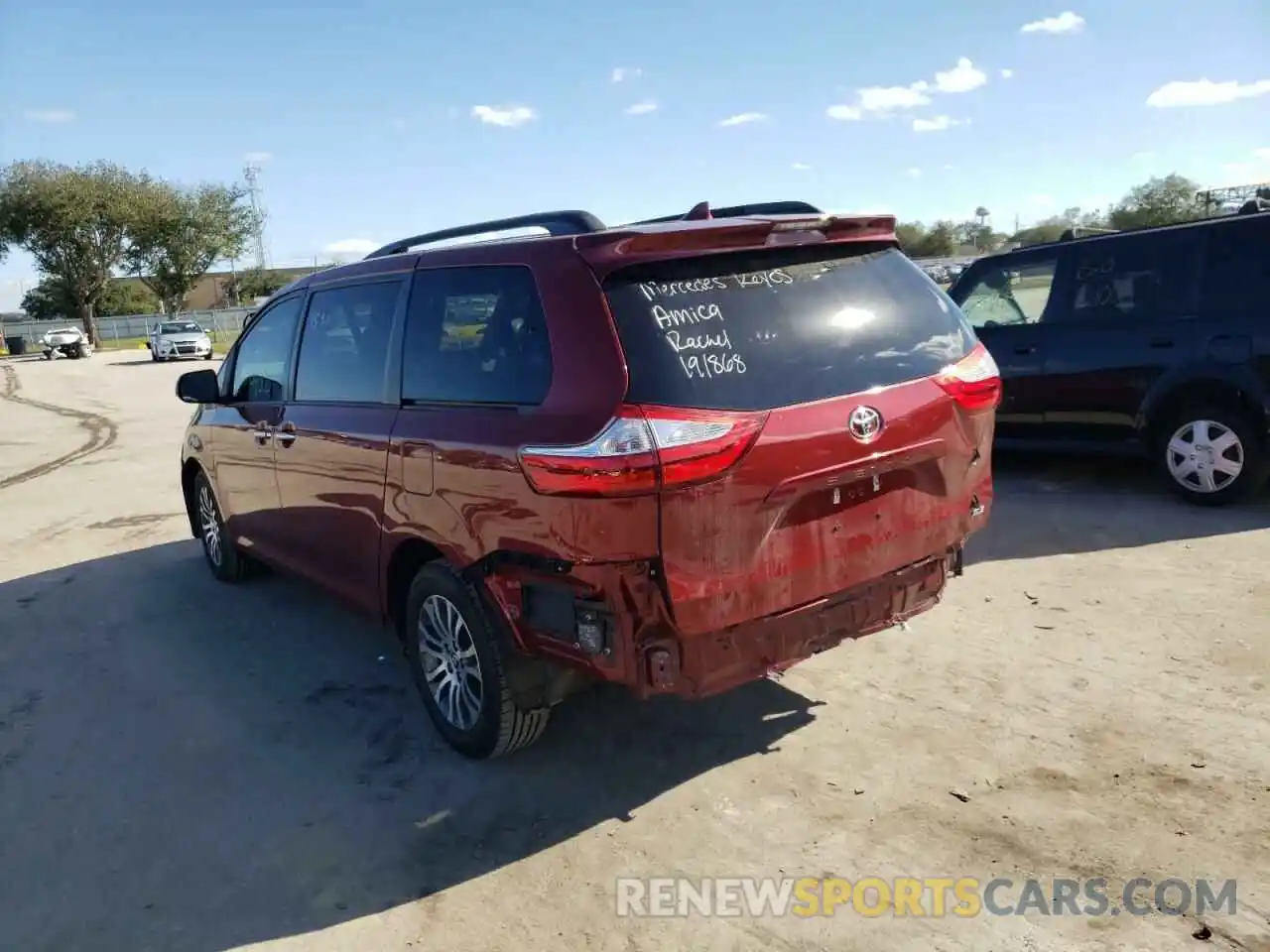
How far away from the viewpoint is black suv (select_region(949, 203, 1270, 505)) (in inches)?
248

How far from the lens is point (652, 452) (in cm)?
282

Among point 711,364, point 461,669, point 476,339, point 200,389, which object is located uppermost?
point 476,339

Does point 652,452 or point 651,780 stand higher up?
point 652,452

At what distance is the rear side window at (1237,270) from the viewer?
6246 millimetres

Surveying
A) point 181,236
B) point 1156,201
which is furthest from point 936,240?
point 181,236

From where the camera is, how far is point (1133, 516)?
21.2ft

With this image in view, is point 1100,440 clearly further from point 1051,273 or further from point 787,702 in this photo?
point 787,702

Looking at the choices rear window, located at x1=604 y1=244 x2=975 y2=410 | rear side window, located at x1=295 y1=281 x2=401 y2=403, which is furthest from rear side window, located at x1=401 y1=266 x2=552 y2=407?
rear window, located at x1=604 y1=244 x2=975 y2=410

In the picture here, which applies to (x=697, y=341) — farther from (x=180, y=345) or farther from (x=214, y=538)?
(x=180, y=345)

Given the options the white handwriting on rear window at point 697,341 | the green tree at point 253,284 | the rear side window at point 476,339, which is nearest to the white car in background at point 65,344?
the green tree at point 253,284

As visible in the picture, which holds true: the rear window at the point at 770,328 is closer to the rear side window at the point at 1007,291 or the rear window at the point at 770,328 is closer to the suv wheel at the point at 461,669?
the suv wheel at the point at 461,669

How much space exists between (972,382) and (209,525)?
200 inches

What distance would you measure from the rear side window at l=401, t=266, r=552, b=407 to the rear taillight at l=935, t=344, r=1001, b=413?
147cm

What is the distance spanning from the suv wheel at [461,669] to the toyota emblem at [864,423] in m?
1.44
